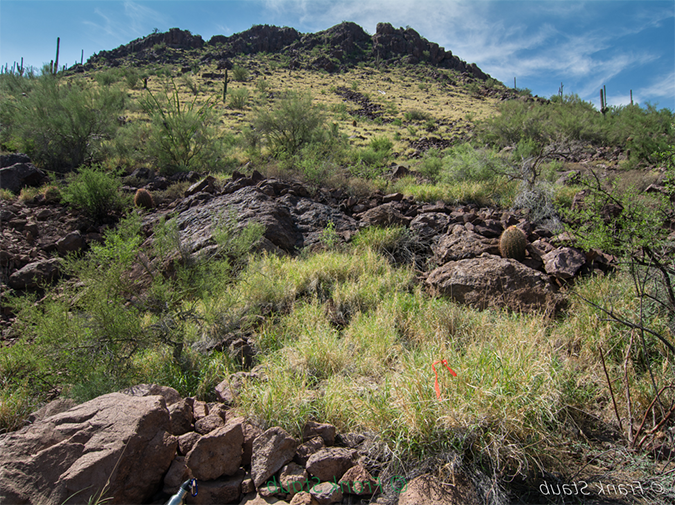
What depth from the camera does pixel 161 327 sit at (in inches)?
142

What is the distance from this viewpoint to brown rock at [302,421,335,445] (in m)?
2.41

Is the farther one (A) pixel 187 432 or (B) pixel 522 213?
(B) pixel 522 213

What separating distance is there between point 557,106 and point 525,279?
24663 mm

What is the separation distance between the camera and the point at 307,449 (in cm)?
229

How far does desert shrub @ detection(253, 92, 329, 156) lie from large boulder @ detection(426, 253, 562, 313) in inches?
467

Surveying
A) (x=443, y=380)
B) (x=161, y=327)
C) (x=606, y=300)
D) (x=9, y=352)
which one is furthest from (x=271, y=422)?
(x=606, y=300)

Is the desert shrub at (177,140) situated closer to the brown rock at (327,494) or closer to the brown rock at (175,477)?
the brown rock at (175,477)

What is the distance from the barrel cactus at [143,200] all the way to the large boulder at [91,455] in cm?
759

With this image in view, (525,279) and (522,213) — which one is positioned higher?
(522,213)

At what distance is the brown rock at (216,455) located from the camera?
7.01 ft

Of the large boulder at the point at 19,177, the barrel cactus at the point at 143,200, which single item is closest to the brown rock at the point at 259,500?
the barrel cactus at the point at 143,200

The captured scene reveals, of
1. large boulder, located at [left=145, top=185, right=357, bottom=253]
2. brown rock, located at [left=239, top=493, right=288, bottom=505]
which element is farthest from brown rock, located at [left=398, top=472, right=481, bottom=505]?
large boulder, located at [left=145, top=185, right=357, bottom=253]

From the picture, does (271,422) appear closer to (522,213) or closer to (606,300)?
(606,300)

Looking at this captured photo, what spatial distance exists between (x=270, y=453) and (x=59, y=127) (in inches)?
557
